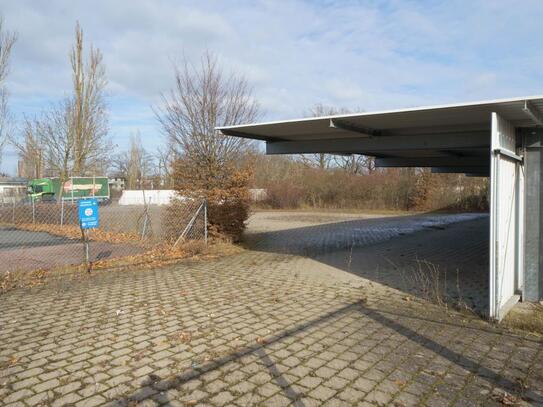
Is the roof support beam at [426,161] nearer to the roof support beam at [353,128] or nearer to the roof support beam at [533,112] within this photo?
the roof support beam at [353,128]

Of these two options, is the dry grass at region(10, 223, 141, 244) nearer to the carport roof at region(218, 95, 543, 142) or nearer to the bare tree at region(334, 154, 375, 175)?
the carport roof at region(218, 95, 543, 142)

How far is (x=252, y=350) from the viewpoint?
4.68 metres

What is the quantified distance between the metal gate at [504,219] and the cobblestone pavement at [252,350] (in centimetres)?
57

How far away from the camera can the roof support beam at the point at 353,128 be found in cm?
742

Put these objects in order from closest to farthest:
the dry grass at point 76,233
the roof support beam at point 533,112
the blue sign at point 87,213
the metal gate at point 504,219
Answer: the roof support beam at point 533,112
the metal gate at point 504,219
the blue sign at point 87,213
the dry grass at point 76,233

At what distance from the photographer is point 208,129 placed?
513 inches

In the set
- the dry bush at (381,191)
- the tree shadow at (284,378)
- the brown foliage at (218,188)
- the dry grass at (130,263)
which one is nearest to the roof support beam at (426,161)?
the brown foliage at (218,188)

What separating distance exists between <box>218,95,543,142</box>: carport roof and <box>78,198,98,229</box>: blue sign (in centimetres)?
299

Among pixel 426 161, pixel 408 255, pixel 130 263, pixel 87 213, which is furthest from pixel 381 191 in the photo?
pixel 87 213

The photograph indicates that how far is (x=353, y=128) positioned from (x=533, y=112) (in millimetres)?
3007

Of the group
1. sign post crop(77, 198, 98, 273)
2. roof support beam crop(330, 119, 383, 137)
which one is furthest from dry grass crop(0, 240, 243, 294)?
roof support beam crop(330, 119, 383, 137)

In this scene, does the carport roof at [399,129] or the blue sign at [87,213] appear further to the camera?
the blue sign at [87,213]

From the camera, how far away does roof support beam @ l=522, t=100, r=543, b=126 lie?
5.33 meters

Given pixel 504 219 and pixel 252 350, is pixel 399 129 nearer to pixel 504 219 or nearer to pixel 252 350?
pixel 504 219
